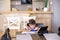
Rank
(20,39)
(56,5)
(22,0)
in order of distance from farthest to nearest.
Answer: (22,0), (56,5), (20,39)

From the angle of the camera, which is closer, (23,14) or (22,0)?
(23,14)

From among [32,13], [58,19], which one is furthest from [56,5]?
[32,13]

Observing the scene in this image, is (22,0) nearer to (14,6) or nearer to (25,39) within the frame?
(14,6)

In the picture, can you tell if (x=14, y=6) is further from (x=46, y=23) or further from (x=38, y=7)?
(x=46, y=23)

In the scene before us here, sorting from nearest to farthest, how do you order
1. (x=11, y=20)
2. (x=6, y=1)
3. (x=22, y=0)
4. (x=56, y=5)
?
(x=11, y=20), (x=56, y=5), (x=6, y=1), (x=22, y=0)

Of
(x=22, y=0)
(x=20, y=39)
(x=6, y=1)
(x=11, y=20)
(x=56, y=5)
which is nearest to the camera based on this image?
(x=20, y=39)

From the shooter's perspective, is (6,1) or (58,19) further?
(6,1)

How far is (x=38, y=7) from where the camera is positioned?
6496 mm

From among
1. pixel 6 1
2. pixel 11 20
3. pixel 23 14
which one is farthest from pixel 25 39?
pixel 6 1

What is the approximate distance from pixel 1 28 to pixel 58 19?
7.01 ft

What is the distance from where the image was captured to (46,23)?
5.62 m

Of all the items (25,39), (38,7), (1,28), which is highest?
(38,7)

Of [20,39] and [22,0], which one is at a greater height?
[22,0]

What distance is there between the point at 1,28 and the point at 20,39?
354 cm
